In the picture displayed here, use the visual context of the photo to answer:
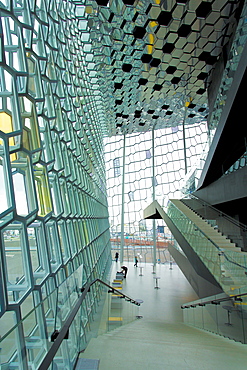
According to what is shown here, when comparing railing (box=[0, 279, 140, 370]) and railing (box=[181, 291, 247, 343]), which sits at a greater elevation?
railing (box=[0, 279, 140, 370])

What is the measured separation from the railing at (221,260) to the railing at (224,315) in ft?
1.29

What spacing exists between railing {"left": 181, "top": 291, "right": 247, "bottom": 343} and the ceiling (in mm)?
10229

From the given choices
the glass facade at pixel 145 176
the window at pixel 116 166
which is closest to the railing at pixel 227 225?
the glass facade at pixel 145 176

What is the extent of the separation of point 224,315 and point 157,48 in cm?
1227

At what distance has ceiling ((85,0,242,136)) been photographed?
35.6 feet

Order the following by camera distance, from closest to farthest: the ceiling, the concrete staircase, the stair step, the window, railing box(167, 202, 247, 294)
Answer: the stair step, the concrete staircase, railing box(167, 202, 247, 294), the ceiling, the window

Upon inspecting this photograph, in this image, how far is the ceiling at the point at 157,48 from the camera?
10.9 metres

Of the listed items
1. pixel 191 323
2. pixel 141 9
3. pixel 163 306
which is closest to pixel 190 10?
pixel 141 9

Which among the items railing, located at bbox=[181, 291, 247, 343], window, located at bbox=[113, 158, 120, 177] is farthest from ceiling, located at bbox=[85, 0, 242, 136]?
window, located at bbox=[113, 158, 120, 177]

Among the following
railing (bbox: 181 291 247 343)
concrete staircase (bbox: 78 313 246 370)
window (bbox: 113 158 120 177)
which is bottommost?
railing (bbox: 181 291 247 343)

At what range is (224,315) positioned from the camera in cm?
680

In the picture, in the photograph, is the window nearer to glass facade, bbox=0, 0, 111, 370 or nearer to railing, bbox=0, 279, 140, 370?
glass facade, bbox=0, 0, 111, 370

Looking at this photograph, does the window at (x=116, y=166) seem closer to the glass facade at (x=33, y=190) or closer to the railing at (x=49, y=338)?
the glass facade at (x=33, y=190)

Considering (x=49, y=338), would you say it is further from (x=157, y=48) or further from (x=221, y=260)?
(x=157, y=48)
